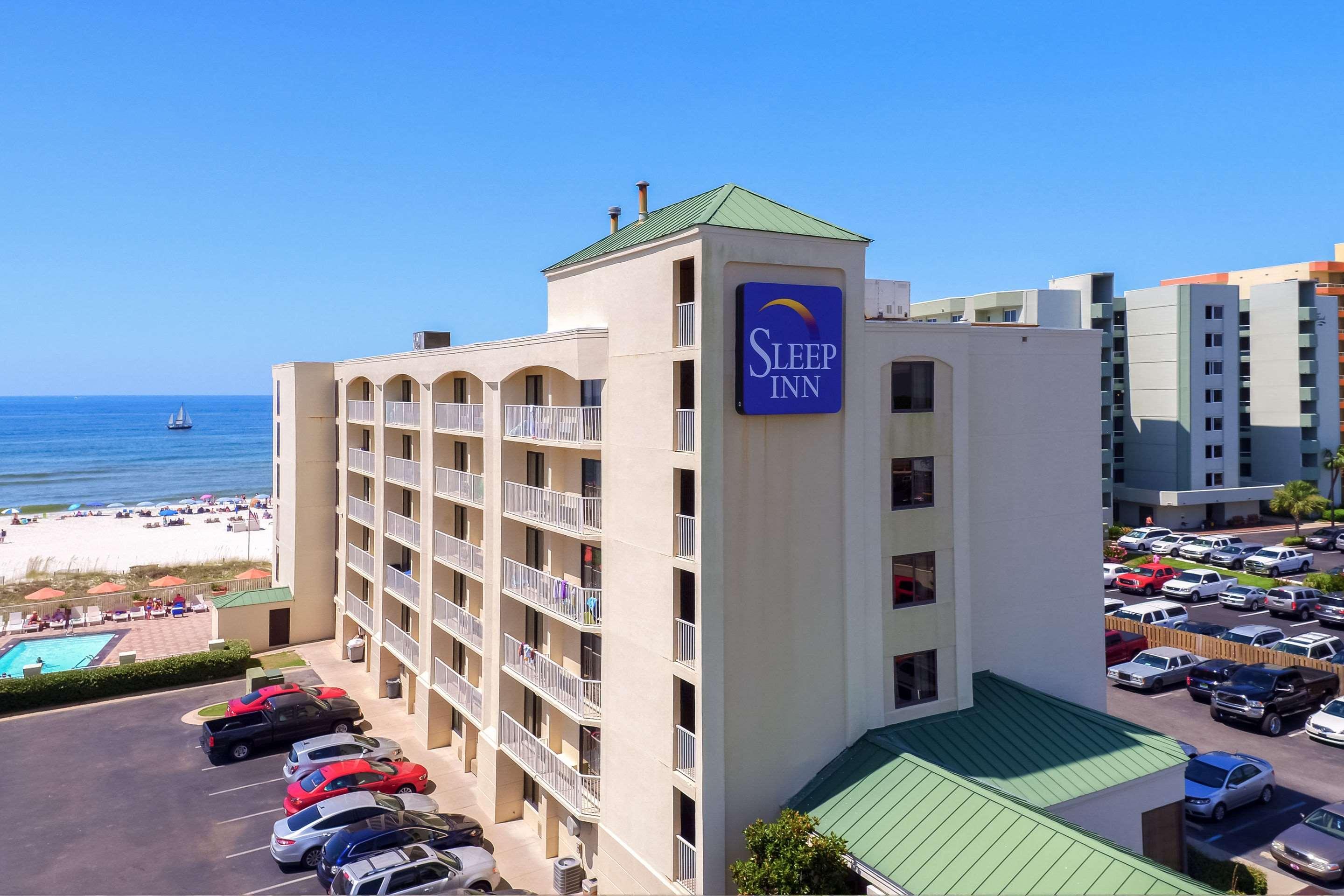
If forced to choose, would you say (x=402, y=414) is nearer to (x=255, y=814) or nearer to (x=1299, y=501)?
(x=255, y=814)

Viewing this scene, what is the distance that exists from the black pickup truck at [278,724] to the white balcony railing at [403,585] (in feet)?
15.1

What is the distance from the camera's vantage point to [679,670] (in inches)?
723

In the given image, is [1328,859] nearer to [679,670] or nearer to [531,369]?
[679,670]

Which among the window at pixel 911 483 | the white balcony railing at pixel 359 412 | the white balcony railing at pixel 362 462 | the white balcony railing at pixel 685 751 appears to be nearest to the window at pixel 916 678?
the window at pixel 911 483

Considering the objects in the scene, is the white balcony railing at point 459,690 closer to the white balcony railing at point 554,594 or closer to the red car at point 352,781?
the red car at point 352,781

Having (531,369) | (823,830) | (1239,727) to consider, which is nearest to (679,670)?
(823,830)

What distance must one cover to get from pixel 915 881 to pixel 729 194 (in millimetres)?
15429

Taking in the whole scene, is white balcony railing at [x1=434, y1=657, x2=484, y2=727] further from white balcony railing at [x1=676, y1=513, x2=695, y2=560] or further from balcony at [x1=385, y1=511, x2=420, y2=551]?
white balcony railing at [x1=676, y1=513, x2=695, y2=560]

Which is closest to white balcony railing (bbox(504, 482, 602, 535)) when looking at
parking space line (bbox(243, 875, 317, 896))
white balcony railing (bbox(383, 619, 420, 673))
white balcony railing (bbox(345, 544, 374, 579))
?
white balcony railing (bbox(383, 619, 420, 673))

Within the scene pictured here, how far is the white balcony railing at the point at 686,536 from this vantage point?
18.2 meters

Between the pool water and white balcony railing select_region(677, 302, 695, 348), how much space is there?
3789 centimetres

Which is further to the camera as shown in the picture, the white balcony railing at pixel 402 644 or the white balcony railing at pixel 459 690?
the white balcony railing at pixel 402 644

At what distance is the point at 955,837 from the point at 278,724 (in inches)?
985

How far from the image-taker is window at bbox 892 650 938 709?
21.2m
